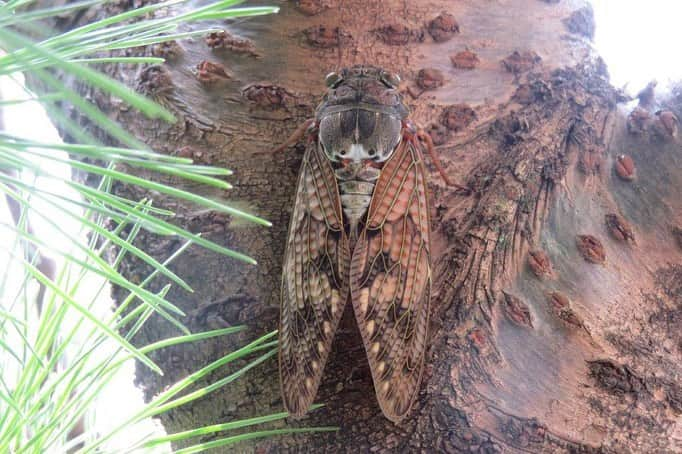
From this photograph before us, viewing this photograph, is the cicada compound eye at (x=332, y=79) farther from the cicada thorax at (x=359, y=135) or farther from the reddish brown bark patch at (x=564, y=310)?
the reddish brown bark patch at (x=564, y=310)

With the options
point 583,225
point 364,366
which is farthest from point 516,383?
point 583,225

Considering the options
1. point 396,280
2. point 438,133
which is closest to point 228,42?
point 438,133

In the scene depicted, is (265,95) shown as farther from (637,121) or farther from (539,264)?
(637,121)

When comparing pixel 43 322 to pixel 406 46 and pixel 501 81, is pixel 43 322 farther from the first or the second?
pixel 501 81

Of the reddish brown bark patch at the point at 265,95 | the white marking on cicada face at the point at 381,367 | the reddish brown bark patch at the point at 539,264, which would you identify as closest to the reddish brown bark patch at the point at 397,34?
the reddish brown bark patch at the point at 265,95

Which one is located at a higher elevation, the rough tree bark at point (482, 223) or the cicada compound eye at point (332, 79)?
the cicada compound eye at point (332, 79)
